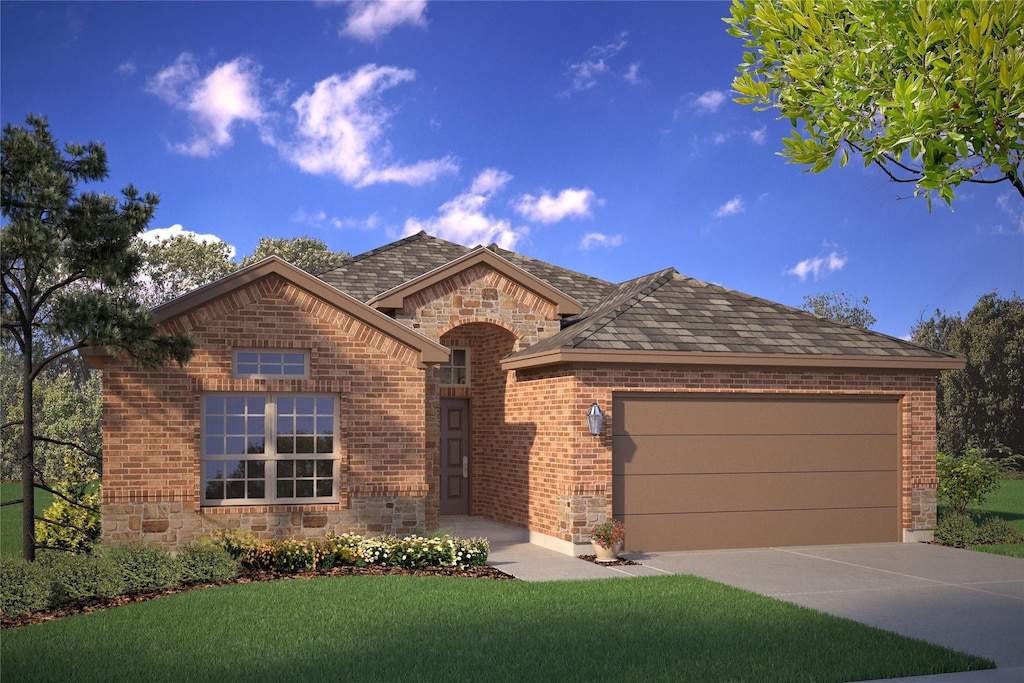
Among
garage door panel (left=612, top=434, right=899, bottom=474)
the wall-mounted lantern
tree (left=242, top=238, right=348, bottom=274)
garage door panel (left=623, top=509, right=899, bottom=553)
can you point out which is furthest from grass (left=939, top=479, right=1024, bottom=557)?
tree (left=242, top=238, right=348, bottom=274)

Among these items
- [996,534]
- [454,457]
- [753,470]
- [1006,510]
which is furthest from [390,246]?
[1006,510]

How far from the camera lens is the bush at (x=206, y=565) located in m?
12.1

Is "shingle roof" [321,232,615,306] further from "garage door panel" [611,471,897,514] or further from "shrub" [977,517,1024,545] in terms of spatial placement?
"shrub" [977,517,1024,545]

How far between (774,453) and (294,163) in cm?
3243

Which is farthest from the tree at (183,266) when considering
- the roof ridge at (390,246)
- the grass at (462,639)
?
the grass at (462,639)

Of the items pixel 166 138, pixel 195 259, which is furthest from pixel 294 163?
pixel 195 259

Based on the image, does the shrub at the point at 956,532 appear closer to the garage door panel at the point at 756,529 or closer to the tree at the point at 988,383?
the garage door panel at the point at 756,529

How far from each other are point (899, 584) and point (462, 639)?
6.50 meters

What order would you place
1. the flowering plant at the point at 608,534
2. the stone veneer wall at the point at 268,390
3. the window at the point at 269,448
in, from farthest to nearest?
the flowering plant at the point at 608,534 → the window at the point at 269,448 → the stone veneer wall at the point at 268,390

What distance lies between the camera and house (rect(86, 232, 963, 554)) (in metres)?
13.7

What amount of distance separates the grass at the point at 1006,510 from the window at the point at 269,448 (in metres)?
10.7

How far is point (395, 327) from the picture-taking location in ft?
48.0

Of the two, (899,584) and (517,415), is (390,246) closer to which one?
(517,415)

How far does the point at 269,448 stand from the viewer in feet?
46.0
